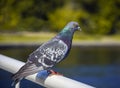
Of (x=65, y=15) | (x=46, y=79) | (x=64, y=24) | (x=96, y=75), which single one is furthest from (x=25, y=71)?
(x=64, y=24)

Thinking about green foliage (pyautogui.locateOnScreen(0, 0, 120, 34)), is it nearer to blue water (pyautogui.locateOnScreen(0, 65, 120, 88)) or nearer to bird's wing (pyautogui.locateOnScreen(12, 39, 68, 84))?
blue water (pyautogui.locateOnScreen(0, 65, 120, 88))

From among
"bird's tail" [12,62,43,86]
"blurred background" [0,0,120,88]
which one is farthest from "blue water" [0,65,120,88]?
"bird's tail" [12,62,43,86]

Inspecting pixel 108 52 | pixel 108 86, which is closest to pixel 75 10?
pixel 108 52

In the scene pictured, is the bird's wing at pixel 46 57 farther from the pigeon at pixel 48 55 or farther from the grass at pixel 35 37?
the grass at pixel 35 37

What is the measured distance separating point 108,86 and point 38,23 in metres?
16.6

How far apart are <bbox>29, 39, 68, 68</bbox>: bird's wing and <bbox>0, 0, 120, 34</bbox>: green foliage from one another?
24890 mm

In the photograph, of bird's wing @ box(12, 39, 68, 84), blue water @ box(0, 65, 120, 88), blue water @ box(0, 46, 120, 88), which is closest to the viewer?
bird's wing @ box(12, 39, 68, 84)

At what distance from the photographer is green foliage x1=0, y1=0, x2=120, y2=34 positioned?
91.6 ft

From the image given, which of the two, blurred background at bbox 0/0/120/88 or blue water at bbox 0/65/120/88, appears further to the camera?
blurred background at bbox 0/0/120/88

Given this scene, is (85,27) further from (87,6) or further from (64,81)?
(64,81)

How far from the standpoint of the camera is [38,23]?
2769 cm

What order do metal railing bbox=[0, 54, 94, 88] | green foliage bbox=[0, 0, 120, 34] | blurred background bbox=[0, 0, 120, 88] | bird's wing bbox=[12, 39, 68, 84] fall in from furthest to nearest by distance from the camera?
green foliage bbox=[0, 0, 120, 34] < blurred background bbox=[0, 0, 120, 88] < bird's wing bbox=[12, 39, 68, 84] < metal railing bbox=[0, 54, 94, 88]

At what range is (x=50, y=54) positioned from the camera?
1.37 metres

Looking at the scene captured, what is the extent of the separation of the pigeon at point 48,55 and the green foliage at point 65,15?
24.9 meters
